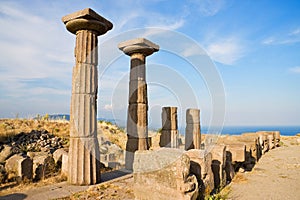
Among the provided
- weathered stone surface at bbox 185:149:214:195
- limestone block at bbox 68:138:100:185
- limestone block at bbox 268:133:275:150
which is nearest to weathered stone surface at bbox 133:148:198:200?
weathered stone surface at bbox 185:149:214:195

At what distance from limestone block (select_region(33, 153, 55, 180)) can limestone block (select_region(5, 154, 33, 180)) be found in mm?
260

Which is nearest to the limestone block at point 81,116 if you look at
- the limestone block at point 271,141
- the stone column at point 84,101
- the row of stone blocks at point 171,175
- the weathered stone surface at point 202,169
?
the stone column at point 84,101

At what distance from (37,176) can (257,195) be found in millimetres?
6671

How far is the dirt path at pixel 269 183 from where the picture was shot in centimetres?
603

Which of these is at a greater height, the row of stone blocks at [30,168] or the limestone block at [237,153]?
the limestone block at [237,153]

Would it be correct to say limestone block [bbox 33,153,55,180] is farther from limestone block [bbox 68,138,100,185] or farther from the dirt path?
the dirt path

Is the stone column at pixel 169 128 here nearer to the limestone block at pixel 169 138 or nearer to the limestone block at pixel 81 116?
A: the limestone block at pixel 169 138

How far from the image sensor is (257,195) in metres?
6.05

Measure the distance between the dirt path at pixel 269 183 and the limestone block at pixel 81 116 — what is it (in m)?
4.29

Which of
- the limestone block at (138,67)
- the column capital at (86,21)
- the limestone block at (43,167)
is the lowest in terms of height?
the limestone block at (43,167)

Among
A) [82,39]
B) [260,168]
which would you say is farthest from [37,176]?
[260,168]

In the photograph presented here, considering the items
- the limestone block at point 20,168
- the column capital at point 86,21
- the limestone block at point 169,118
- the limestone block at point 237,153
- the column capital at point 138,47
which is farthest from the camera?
the limestone block at point 169,118

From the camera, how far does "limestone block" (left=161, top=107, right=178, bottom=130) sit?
11.2 metres

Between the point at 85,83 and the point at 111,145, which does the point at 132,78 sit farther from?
the point at 111,145
